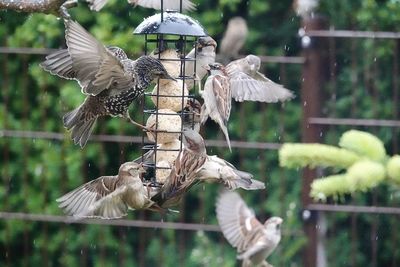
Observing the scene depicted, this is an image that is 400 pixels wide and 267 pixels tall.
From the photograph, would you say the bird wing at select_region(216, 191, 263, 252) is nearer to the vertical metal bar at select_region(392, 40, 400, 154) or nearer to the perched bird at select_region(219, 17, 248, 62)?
the perched bird at select_region(219, 17, 248, 62)

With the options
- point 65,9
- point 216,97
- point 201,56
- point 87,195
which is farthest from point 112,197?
point 201,56

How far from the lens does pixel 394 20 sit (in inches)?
258

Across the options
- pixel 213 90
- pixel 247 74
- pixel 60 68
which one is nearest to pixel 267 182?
pixel 247 74

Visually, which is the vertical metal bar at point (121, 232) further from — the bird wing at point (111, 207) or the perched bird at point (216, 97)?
the bird wing at point (111, 207)

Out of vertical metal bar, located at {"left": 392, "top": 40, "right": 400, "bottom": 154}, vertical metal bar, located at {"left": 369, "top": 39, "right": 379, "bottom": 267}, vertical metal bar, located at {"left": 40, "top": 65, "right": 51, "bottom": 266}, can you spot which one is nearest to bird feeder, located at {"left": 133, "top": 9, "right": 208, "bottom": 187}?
vertical metal bar, located at {"left": 392, "top": 40, "right": 400, "bottom": 154}

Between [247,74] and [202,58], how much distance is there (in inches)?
12.0

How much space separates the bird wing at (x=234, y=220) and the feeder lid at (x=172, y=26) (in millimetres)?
734

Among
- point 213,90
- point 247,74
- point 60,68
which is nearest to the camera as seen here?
point 60,68

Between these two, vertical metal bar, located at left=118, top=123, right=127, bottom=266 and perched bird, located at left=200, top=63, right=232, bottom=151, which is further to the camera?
vertical metal bar, located at left=118, top=123, right=127, bottom=266

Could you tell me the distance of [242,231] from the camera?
4.40 meters

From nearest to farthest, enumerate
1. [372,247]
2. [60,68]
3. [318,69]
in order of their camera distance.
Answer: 1. [60,68]
2. [318,69]
3. [372,247]

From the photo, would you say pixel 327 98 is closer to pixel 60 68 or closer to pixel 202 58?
pixel 202 58

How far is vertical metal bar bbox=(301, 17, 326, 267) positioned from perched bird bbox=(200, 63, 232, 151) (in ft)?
4.98

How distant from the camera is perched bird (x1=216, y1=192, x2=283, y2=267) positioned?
436cm
